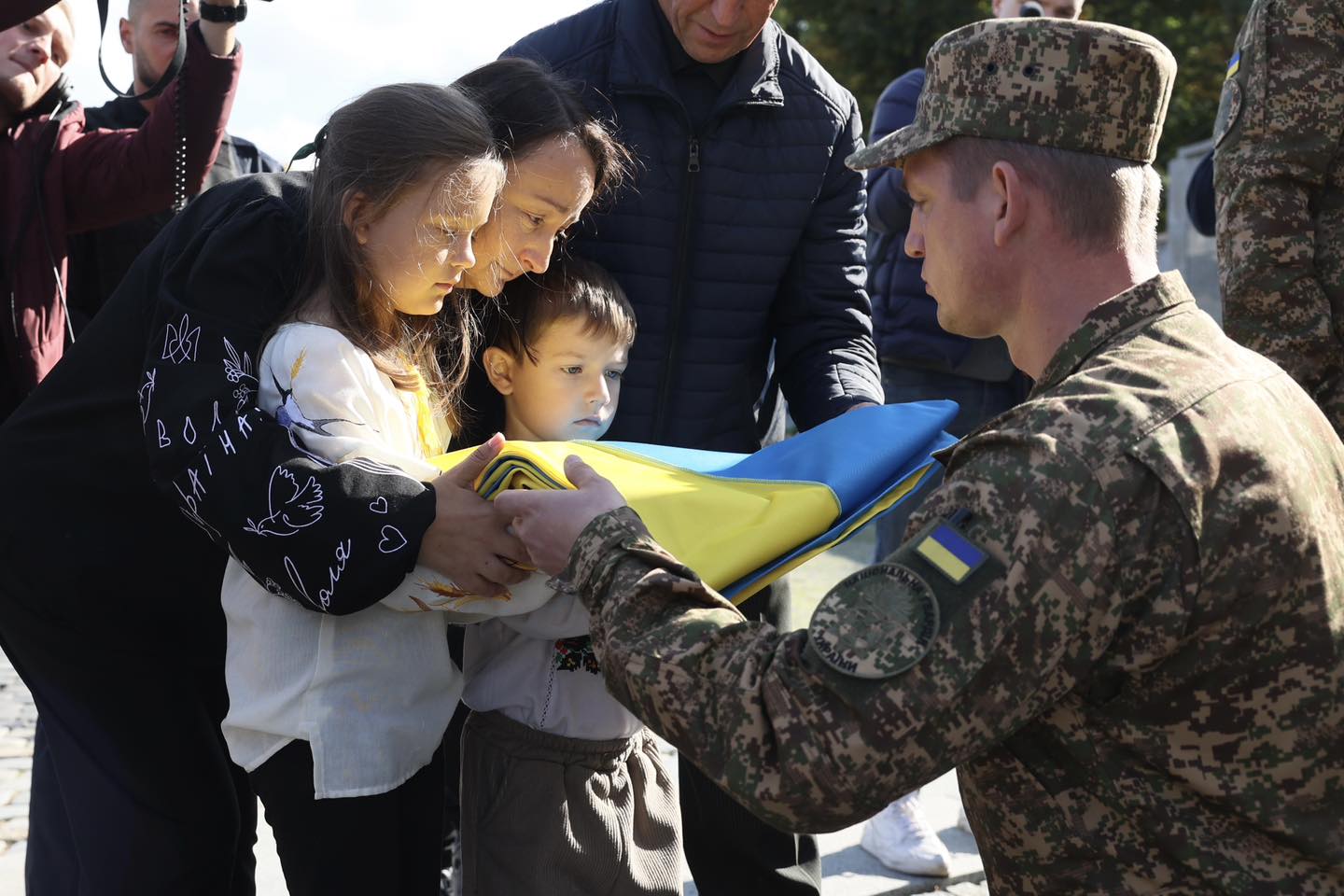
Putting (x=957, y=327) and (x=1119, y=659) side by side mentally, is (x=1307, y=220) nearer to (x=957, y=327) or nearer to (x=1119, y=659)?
(x=957, y=327)

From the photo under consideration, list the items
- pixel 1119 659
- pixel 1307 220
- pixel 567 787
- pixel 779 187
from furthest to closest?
pixel 1307 220 < pixel 779 187 < pixel 567 787 < pixel 1119 659

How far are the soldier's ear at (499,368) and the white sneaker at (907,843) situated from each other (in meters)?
1.82

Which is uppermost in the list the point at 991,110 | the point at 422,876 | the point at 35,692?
the point at 991,110

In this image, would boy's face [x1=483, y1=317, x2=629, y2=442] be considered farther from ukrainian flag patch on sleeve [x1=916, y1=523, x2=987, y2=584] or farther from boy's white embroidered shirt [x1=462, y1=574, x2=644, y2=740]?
ukrainian flag patch on sleeve [x1=916, y1=523, x2=987, y2=584]

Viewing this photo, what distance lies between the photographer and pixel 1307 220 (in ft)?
10.9

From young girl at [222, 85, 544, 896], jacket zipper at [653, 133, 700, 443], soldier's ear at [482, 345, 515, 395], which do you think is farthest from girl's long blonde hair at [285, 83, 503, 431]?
jacket zipper at [653, 133, 700, 443]

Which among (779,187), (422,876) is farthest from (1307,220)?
(422,876)

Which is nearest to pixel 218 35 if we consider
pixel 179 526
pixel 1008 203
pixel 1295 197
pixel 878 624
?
pixel 179 526

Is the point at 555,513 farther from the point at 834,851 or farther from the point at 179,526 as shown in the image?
the point at 834,851

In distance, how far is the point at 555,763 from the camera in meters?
2.57

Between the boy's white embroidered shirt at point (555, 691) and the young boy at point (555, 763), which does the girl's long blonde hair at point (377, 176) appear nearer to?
the young boy at point (555, 763)

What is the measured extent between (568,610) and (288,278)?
2.46 ft

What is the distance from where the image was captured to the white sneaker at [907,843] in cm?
388

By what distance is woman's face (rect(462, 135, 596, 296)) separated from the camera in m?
2.57
